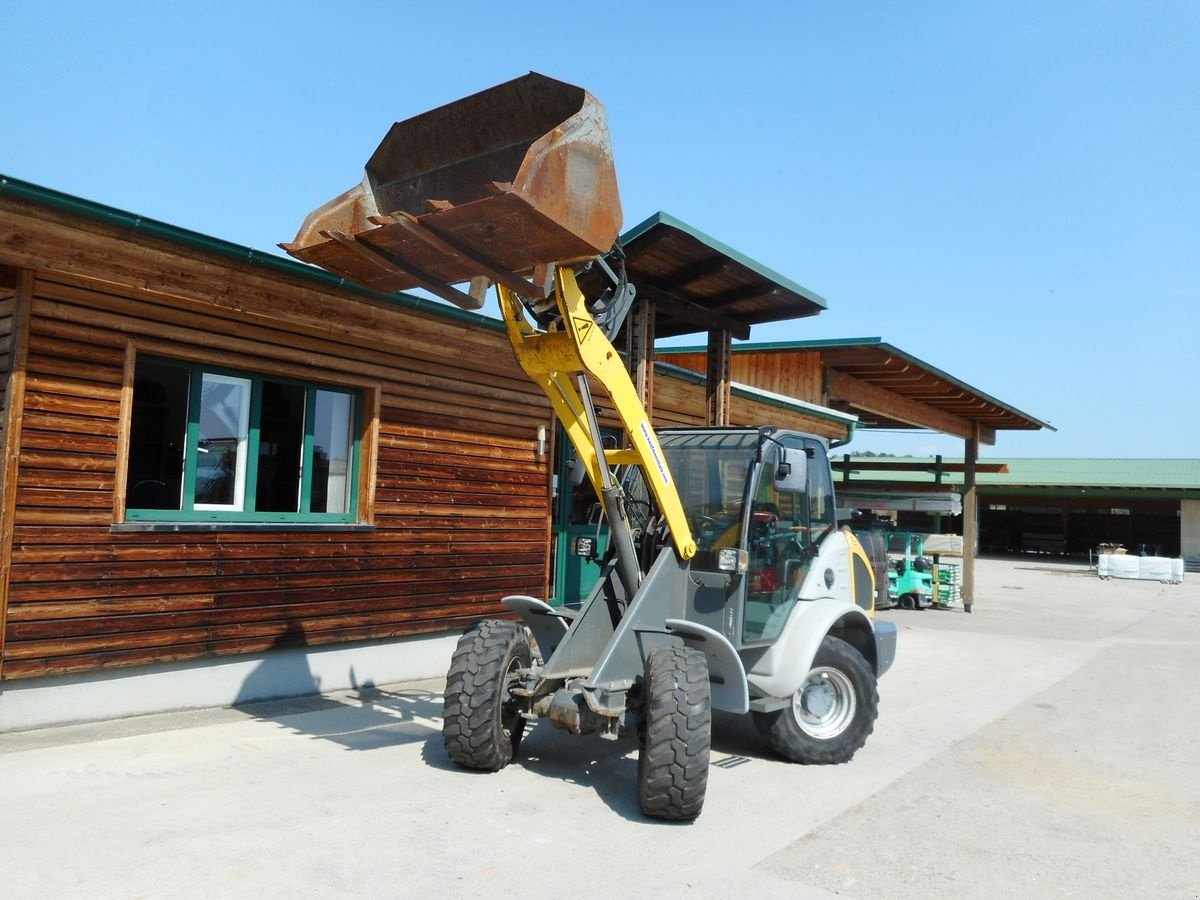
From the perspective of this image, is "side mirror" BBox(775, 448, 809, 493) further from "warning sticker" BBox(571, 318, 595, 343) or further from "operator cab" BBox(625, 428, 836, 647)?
"warning sticker" BBox(571, 318, 595, 343)

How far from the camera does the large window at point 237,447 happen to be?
263 inches

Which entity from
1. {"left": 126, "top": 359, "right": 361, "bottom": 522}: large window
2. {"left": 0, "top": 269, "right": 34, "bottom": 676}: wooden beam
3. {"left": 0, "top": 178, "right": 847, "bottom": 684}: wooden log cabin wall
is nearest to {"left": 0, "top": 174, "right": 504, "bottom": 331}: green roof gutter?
{"left": 0, "top": 178, "right": 847, "bottom": 684}: wooden log cabin wall

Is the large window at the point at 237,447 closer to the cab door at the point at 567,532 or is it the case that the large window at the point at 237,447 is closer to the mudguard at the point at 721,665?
the cab door at the point at 567,532

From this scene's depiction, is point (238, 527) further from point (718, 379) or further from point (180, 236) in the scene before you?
point (718, 379)

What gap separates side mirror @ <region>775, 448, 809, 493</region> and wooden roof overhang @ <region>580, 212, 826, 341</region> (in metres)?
2.26

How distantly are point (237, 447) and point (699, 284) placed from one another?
4.25 meters

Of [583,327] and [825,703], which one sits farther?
[825,703]

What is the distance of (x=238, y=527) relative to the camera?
23.0ft

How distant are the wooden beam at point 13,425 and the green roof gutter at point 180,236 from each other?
540 mm

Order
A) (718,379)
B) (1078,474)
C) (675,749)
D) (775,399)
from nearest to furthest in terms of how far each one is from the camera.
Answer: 1. (675,749)
2. (718,379)
3. (775,399)
4. (1078,474)

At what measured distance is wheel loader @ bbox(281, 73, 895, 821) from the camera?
4559mm

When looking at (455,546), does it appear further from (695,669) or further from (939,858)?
(939,858)

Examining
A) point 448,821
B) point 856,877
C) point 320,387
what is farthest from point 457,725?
point 320,387

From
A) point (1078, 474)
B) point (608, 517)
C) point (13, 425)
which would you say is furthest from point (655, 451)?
point (1078, 474)
